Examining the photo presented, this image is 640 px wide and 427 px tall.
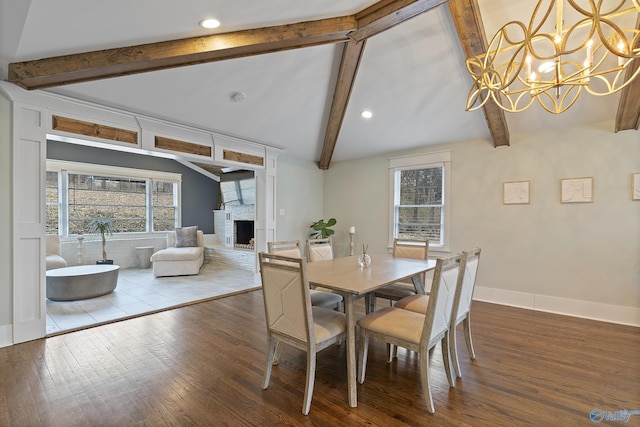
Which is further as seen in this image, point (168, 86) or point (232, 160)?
point (232, 160)

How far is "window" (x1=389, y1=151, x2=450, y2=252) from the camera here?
4.88m

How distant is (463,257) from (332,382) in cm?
135

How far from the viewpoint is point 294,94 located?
3965 millimetres

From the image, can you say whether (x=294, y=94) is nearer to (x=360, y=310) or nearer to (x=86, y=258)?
(x=360, y=310)

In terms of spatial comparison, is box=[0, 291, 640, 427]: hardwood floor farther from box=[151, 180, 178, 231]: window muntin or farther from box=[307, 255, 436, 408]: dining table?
box=[151, 180, 178, 231]: window muntin

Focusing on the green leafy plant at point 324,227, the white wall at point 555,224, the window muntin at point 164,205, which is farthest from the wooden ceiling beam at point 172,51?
the window muntin at point 164,205

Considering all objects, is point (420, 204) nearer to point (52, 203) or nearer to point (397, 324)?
point (397, 324)

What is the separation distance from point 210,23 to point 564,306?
5047mm

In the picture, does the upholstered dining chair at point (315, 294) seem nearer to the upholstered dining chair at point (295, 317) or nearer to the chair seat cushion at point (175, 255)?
the upholstered dining chair at point (295, 317)

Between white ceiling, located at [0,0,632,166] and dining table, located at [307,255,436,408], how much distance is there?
219cm

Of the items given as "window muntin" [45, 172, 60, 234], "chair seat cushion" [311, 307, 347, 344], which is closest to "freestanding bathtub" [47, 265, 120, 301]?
"window muntin" [45, 172, 60, 234]

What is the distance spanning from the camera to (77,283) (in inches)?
163

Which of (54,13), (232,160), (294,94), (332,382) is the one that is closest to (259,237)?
(232,160)

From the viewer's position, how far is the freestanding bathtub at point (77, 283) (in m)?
4.07
